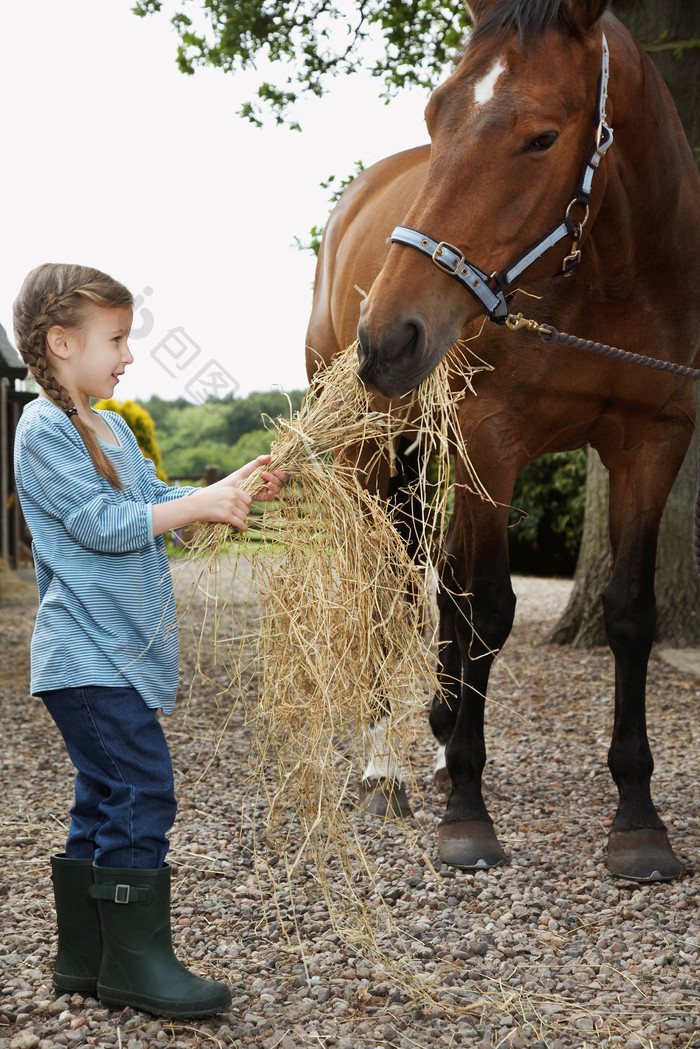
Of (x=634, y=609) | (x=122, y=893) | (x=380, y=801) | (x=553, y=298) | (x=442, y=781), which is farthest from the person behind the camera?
(x=442, y=781)

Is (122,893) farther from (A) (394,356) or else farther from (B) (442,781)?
(B) (442,781)

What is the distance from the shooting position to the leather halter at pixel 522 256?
6.87ft

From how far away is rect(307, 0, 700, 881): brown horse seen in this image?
83.7 inches

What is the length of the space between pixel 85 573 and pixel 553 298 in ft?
5.22

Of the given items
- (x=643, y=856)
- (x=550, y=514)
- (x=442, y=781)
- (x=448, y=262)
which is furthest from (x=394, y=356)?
(x=550, y=514)

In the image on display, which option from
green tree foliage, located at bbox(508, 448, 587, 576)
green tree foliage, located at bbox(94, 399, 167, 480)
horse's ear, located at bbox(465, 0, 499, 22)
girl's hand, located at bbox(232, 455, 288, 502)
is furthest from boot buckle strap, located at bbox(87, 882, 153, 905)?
green tree foliage, located at bbox(94, 399, 167, 480)

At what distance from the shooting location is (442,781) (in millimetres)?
3424

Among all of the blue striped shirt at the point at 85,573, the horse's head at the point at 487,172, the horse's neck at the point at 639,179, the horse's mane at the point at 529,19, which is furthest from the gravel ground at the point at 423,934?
the horse's mane at the point at 529,19

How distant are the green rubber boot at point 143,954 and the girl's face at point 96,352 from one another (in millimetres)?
989

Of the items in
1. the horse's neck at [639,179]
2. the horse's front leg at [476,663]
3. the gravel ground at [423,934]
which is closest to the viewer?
the gravel ground at [423,934]

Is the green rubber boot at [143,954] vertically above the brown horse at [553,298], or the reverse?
the brown horse at [553,298]

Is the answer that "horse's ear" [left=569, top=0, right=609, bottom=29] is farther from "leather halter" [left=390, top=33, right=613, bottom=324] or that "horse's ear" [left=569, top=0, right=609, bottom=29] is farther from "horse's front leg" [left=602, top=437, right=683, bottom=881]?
"horse's front leg" [left=602, top=437, right=683, bottom=881]

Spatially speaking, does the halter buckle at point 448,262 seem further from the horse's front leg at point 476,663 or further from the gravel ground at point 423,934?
the gravel ground at point 423,934

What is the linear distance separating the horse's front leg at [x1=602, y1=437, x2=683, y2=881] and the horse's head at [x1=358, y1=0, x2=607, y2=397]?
3.01 feet
